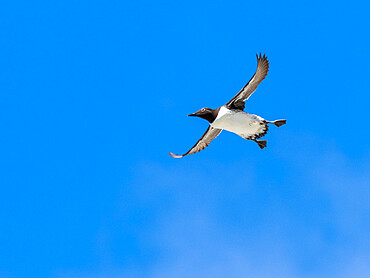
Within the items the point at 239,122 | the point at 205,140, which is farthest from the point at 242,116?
the point at 205,140

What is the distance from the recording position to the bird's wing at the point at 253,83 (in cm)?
2920

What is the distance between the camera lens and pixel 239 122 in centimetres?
2992

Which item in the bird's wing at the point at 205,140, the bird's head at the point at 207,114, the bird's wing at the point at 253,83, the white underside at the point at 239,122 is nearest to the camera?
the bird's wing at the point at 253,83

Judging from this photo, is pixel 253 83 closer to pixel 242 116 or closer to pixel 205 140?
pixel 242 116

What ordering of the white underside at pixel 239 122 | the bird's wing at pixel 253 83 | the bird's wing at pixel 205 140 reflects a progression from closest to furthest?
1. the bird's wing at pixel 253 83
2. the white underside at pixel 239 122
3. the bird's wing at pixel 205 140

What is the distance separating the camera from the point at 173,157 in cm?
3309

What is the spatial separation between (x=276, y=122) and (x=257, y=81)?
2317 millimetres

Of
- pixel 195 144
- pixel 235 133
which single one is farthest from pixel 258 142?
pixel 195 144

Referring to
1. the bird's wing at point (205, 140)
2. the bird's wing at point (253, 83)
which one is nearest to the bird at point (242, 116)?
the bird's wing at point (253, 83)

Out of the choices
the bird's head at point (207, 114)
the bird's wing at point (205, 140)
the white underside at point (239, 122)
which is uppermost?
the bird's wing at point (205, 140)

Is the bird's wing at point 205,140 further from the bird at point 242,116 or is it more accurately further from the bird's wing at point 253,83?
the bird's wing at point 253,83

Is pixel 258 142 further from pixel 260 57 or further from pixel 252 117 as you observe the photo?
pixel 260 57

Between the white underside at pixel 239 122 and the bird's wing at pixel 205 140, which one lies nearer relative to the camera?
the white underside at pixel 239 122

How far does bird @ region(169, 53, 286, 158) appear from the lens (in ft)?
96.6
